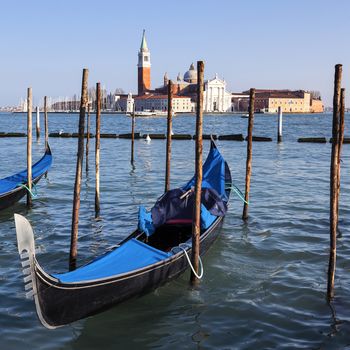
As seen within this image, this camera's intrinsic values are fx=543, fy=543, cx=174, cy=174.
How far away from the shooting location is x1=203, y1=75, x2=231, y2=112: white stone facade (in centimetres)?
11219

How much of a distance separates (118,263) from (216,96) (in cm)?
11022

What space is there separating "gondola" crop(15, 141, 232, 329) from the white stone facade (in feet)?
347

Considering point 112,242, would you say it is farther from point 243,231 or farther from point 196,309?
point 196,309

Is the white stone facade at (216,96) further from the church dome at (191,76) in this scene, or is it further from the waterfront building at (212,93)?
the church dome at (191,76)

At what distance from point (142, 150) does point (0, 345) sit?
20.4 meters

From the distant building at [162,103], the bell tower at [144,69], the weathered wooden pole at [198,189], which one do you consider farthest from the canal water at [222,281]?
the bell tower at [144,69]

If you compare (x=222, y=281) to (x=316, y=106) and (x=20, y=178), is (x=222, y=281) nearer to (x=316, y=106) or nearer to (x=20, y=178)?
(x=20, y=178)

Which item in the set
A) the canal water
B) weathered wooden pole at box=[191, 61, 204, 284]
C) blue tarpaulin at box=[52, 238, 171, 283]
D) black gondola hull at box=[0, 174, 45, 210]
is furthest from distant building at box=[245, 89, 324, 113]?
blue tarpaulin at box=[52, 238, 171, 283]

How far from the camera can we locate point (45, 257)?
23.4 ft

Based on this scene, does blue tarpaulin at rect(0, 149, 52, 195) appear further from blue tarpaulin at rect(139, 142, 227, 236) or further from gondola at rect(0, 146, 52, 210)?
blue tarpaulin at rect(139, 142, 227, 236)

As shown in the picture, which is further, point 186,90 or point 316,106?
point 316,106

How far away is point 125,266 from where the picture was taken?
16.6 ft

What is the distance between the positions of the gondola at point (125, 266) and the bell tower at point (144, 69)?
109166mm

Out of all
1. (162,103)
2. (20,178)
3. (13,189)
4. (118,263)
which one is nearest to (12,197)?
(13,189)
